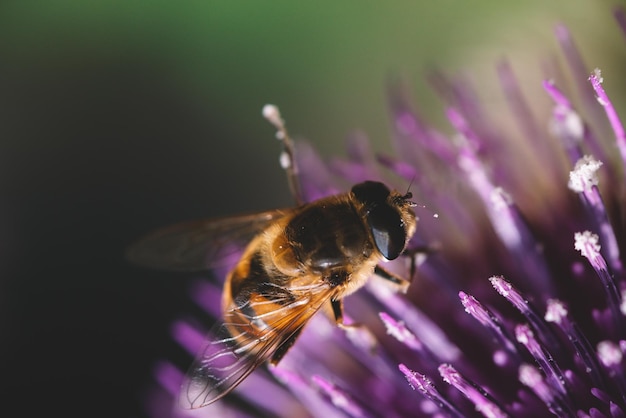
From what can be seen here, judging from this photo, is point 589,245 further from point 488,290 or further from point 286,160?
point 286,160

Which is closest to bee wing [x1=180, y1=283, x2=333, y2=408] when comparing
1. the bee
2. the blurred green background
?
the bee

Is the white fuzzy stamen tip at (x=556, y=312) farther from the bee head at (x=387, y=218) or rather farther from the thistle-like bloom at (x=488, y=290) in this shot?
the bee head at (x=387, y=218)

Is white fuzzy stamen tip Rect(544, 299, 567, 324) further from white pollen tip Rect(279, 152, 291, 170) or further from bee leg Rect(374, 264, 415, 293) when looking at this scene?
white pollen tip Rect(279, 152, 291, 170)

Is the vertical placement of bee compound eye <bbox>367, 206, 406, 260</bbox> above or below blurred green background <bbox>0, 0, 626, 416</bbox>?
below

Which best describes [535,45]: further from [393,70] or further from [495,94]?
[393,70]

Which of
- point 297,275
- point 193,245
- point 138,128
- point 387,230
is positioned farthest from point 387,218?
point 138,128

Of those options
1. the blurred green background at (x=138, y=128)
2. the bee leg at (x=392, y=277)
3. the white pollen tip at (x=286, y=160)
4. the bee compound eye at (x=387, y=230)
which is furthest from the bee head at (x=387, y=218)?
the blurred green background at (x=138, y=128)

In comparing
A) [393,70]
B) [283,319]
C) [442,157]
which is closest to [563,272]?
[442,157]
